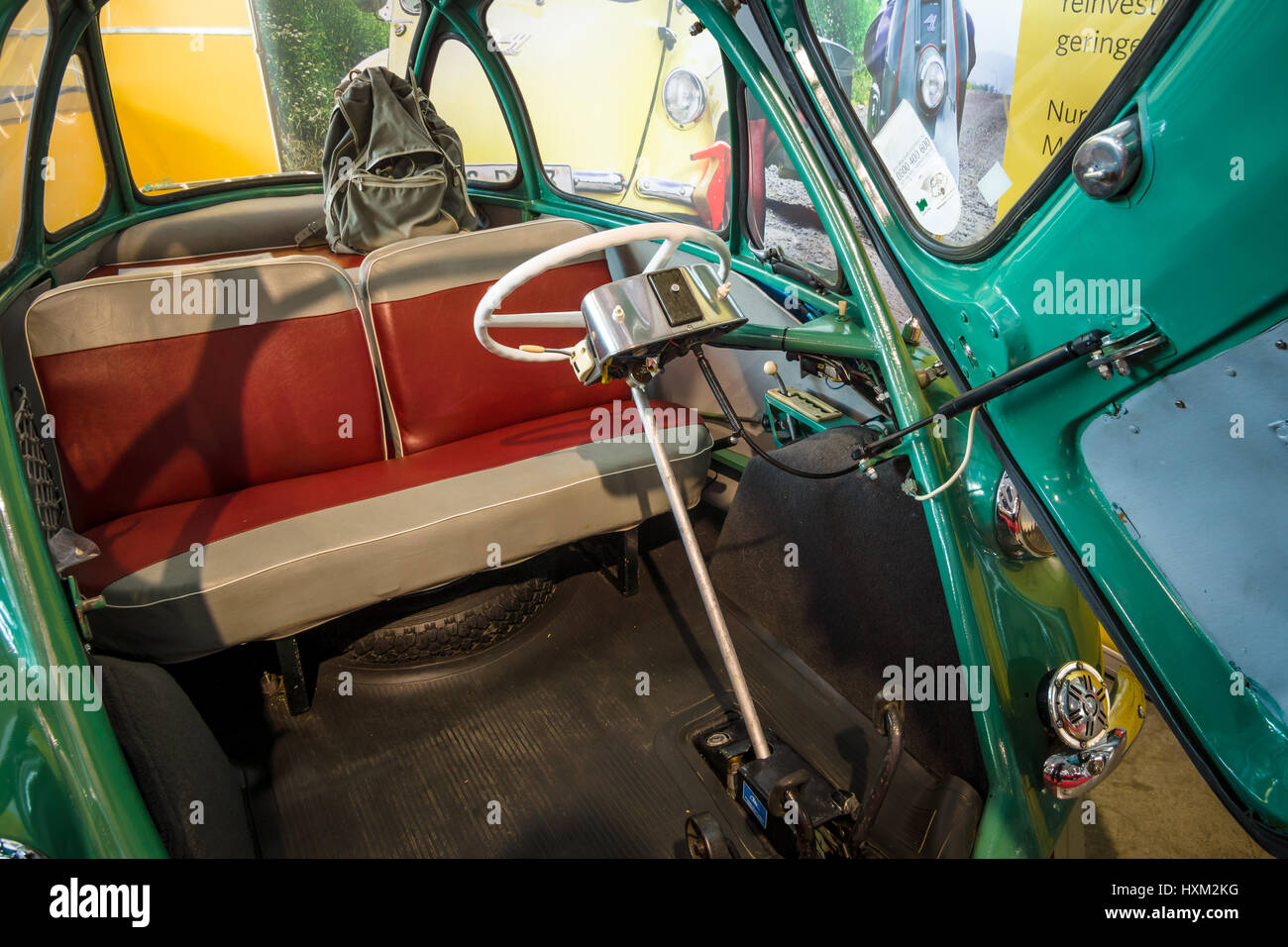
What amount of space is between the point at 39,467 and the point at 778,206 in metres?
2.07

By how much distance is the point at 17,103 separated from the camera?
2.03 metres

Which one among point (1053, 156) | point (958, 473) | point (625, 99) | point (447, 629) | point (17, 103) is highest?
point (625, 99)

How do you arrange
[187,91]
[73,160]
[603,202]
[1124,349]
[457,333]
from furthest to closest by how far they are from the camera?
[187,91], [603,202], [73,160], [457,333], [1124,349]

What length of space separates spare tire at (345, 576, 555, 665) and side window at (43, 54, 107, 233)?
1.78 metres

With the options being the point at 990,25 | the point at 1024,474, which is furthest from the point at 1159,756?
the point at 990,25

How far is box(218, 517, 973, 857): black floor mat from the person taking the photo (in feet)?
5.01

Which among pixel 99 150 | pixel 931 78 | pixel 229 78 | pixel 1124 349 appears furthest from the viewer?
pixel 229 78

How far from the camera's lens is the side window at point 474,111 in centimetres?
344

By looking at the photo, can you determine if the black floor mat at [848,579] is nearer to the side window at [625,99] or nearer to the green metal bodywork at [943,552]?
the green metal bodywork at [943,552]

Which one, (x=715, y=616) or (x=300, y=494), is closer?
(x=715, y=616)

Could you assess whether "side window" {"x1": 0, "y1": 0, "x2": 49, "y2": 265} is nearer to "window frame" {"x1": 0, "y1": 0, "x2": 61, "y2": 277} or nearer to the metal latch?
"window frame" {"x1": 0, "y1": 0, "x2": 61, "y2": 277}

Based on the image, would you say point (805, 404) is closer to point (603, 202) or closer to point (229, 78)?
point (603, 202)

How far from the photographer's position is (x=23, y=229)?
210 centimetres
